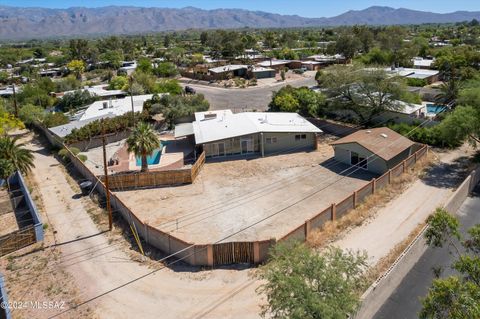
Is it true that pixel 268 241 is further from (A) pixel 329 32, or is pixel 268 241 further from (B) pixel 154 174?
(A) pixel 329 32

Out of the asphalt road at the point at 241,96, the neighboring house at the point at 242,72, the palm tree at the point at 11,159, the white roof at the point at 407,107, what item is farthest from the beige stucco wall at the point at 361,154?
the neighboring house at the point at 242,72

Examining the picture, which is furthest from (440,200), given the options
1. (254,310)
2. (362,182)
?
(254,310)

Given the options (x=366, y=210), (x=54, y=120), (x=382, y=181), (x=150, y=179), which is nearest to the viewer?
(x=366, y=210)

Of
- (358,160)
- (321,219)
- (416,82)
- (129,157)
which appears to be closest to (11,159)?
(129,157)

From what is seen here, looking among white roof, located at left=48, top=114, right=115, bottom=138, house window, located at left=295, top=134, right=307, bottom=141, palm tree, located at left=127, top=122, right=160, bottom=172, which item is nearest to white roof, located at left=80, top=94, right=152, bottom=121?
white roof, located at left=48, top=114, right=115, bottom=138

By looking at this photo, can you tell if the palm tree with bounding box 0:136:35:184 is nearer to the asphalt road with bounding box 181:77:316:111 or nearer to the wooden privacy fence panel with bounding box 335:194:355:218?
the wooden privacy fence panel with bounding box 335:194:355:218

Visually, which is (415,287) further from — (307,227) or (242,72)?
(242,72)

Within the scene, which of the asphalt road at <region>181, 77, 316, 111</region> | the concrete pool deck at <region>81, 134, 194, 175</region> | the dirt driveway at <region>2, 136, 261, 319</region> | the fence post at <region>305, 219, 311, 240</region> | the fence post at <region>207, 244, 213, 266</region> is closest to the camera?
the dirt driveway at <region>2, 136, 261, 319</region>
